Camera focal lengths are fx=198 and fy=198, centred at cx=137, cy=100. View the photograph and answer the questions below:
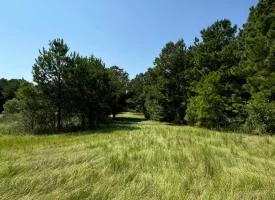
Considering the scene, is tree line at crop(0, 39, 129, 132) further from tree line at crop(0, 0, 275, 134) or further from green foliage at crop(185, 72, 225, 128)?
green foliage at crop(185, 72, 225, 128)

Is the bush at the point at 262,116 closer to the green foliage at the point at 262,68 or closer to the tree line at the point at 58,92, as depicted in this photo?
the green foliage at the point at 262,68

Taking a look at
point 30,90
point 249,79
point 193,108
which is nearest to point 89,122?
point 30,90

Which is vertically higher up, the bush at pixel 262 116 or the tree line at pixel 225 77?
the tree line at pixel 225 77

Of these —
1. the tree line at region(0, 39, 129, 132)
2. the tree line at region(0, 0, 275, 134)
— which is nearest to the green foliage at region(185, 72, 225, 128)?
the tree line at region(0, 0, 275, 134)

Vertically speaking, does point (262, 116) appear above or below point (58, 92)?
below

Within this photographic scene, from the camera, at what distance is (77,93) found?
16250 millimetres

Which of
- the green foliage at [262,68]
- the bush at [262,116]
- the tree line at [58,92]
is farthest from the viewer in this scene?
the tree line at [58,92]

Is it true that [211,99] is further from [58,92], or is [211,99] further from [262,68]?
[58,92]

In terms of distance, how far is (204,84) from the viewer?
15094 millimetres

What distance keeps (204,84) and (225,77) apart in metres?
3.58

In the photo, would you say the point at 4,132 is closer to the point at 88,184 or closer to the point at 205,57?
the point at 88,184

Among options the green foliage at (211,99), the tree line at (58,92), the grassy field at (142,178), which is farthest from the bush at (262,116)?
the tree line at (58,92)

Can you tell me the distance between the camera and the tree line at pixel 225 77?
1180cm

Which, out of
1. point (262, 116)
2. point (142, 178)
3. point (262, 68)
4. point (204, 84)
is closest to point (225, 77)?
point (204, 84)
